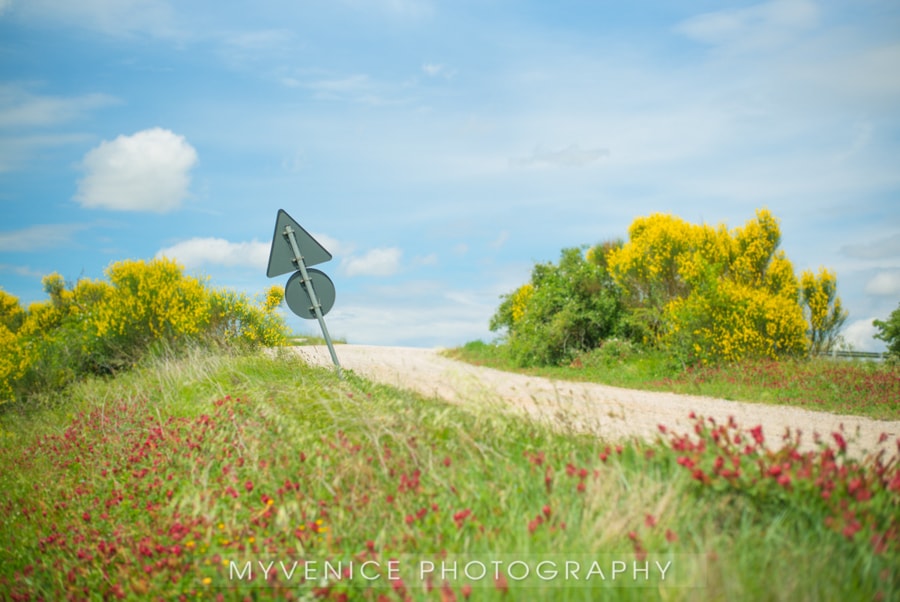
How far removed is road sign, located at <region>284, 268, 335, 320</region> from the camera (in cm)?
1131

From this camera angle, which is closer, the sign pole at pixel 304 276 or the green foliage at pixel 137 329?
the sign pole at pixel 304 276

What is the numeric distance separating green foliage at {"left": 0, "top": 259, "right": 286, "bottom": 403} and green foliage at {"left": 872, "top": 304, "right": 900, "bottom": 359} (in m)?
17.0

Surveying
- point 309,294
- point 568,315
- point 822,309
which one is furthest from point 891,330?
point 309,294

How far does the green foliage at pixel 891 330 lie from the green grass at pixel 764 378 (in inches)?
150

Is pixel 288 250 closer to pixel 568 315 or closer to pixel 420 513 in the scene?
pixel 420 513

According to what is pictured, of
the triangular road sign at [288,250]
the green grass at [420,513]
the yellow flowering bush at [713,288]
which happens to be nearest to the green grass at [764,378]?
the yellow flowering bush at [713,288]

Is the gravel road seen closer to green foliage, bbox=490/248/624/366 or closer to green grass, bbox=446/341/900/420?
green grass, bbox=446/341/900/420

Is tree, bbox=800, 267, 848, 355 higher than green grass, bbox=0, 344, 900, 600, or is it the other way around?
tree, bbox=800, 267, 848, 355

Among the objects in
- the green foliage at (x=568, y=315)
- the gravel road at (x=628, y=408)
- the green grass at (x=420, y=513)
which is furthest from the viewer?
the green foliage at (x=568, y=315)

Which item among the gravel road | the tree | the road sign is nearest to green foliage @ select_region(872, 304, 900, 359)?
the tree

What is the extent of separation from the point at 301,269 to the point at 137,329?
336 inches

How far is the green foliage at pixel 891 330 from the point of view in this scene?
64.9 ft

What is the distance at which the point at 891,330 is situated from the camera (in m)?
19.9

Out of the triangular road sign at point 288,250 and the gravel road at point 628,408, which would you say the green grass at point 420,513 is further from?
the triangular road sign at point 288,250
